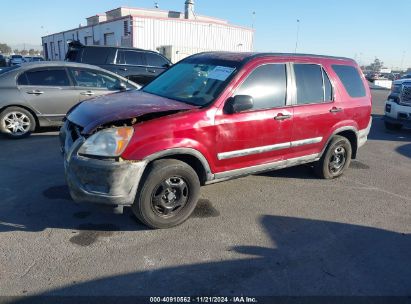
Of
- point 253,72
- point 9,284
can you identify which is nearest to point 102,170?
point 9,284

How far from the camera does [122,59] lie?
1169cm

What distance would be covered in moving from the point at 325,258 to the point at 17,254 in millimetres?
2896

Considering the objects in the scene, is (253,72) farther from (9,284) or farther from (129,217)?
(9,284)

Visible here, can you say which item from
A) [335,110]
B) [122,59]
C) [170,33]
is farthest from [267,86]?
[170,33]

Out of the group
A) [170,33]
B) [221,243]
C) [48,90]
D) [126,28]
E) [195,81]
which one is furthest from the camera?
[170,33]

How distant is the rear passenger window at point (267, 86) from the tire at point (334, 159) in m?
1.38

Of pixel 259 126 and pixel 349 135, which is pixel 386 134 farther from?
pixel 259 126

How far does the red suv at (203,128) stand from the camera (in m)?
3.41

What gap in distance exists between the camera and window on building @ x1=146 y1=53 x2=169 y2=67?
12141 mm

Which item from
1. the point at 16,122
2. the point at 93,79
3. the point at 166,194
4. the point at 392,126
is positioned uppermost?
the point at 93,79

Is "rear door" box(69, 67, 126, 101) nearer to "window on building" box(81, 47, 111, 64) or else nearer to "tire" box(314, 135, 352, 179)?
"window on building" box(81, 47, 111, 64)

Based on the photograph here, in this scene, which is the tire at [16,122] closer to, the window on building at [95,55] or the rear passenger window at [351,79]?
the window on building at [95,55]

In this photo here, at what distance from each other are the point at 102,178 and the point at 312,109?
9.73ft

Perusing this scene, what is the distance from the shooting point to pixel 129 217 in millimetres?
4047
